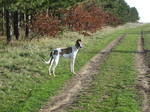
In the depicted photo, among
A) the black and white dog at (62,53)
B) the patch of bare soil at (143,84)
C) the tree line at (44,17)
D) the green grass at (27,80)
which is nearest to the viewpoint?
the patch of bare soil at (143,84)

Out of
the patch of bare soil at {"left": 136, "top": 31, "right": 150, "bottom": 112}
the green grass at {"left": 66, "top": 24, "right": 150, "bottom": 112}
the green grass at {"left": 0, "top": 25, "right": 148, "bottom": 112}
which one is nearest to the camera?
the green grass at {"left": 66, "top": 24, "right": 150, "bottom": 112}

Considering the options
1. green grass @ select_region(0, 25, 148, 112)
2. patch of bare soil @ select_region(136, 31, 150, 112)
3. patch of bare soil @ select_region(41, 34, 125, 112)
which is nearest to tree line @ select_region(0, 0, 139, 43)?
green grass @ select_region(0, 25, 148, 112)

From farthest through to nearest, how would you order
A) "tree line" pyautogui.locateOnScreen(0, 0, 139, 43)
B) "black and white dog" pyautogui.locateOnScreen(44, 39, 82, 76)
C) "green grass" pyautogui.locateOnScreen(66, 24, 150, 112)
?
"tree line" pyautogui.locateOnScreen(0, 0, 139, 43)
"black and white dog" pyautogui.locateOnScreen(44, 39, 82, 76)
"green grass" pyautogui.locateOnScreen(66, 24, 150, 112)

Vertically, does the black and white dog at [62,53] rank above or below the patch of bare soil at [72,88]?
above

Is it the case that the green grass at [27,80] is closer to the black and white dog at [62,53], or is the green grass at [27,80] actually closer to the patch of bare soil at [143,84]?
the black and white dog at [62,53]

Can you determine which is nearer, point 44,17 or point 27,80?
point 27,80

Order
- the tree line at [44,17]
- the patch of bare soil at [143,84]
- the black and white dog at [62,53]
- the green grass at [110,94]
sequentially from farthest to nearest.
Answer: the tree line at [44,17] → the black and white dog at [62,53] → the patch of bare soil at [143,84] → the green grass at [110,94]

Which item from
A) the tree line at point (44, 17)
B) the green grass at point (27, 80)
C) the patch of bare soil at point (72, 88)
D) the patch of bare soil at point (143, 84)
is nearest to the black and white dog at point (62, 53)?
the green grass at point (27, 80)

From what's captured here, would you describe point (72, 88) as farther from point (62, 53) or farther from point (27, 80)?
point (62, 53)

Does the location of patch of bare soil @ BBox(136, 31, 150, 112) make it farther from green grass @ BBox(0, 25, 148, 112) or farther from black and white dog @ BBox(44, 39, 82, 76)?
black and white dog @ BBox(44, 39, 82, 76)

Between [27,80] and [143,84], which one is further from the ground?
[27,80]

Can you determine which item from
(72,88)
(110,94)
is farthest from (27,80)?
(110,94)

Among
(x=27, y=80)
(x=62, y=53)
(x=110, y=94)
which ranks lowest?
(x=110, y=94)

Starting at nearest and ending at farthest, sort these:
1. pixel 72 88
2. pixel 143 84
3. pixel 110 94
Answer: pixel 110 94
pixel 72 88
pixel 143 84
